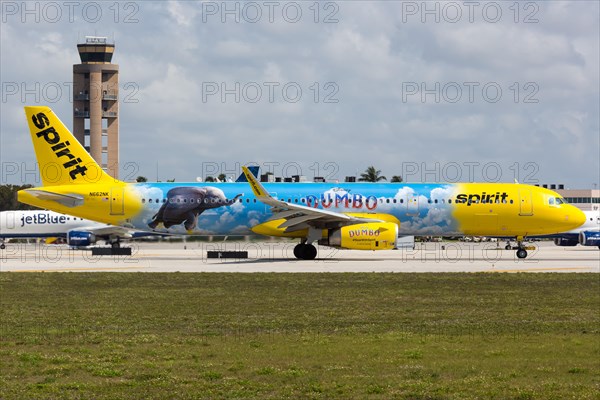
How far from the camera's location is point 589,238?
260ft

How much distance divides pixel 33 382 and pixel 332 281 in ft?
69.3

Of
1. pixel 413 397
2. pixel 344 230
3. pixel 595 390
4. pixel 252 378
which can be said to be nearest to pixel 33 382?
pixel 252 378

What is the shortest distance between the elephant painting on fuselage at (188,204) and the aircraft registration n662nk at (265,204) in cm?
5

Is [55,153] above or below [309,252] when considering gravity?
above

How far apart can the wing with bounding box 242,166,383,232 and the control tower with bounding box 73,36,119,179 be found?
105 m

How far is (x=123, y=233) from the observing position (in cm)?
7838

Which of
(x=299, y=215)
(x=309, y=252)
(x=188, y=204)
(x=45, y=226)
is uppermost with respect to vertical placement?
(x=188, y=204)

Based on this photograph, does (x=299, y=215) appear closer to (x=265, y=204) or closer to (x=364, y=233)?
(x=265, y=204)

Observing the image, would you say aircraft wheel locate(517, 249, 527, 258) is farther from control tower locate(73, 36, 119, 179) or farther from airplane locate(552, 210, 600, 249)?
control tower locate(73, 36, 119, 179)

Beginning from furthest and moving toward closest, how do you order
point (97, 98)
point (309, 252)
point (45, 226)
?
1. point (97, 98)
2. point (45, 226)
3. point (309, 252)

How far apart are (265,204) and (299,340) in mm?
29780

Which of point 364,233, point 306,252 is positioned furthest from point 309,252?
point 364,233

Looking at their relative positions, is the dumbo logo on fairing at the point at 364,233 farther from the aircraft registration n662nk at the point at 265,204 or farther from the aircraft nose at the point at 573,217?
the aircraft nose at the point at 573,217

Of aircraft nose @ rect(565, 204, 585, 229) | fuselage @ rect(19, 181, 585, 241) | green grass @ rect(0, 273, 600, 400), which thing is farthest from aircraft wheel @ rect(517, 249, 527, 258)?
green grass @ rect(0, 273, 600, 400)
